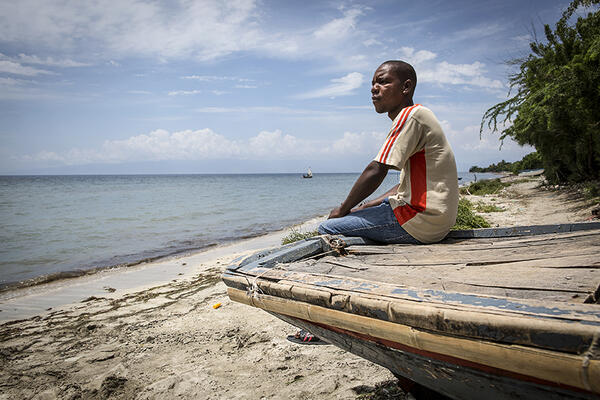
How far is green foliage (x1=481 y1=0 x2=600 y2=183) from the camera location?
870 centimetres

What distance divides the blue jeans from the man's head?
796 millimetres

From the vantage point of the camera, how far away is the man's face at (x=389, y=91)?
273 centimetres

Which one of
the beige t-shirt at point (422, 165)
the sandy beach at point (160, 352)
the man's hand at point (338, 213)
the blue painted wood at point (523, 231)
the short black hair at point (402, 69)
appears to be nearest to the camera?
the beige t-shirt at point (422, 165)

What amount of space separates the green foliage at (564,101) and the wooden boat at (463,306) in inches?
333

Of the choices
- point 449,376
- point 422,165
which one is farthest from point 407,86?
point 449,376

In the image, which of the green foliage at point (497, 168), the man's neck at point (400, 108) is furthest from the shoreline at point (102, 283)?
the green foliage at point (497, 168)

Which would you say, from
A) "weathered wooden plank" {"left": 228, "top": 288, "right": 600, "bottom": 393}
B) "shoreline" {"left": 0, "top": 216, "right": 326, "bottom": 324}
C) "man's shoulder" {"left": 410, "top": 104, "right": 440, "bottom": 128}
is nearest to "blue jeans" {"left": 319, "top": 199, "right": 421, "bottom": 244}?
"man's shoulder" {"left": 410, "top": 104, "right": 440, "bottom": 128}

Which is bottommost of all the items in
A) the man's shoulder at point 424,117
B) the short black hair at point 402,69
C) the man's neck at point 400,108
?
the man's shoulder at point 424,117

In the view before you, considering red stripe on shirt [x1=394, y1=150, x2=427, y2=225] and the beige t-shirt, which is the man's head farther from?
red stripe on shirt [x1=394, y1=150, x2=427, y2=225]

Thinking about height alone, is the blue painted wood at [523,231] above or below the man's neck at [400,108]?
below

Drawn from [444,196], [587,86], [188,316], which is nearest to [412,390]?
[444,196]

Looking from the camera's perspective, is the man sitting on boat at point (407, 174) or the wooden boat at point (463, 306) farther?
the man sitting on boat at point (407, 174)

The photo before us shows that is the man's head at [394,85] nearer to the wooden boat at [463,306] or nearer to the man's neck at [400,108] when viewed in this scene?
the man's neck at [400,108]

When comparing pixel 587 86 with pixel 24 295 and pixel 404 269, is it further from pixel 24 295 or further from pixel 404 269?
pixel 24 295
